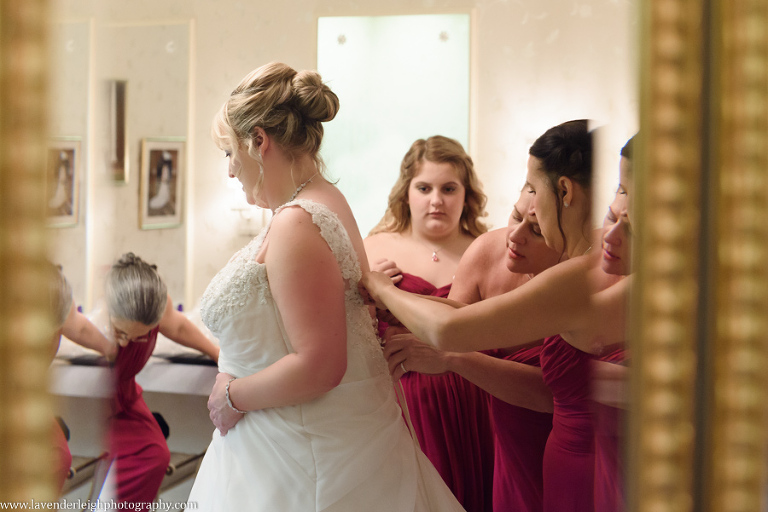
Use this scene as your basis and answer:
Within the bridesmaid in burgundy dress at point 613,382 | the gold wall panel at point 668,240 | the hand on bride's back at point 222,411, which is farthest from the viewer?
the hand on bride's back at point 222,411

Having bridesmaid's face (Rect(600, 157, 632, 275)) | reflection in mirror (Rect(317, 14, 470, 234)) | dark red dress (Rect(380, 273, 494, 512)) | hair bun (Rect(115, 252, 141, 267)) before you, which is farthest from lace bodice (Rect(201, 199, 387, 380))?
reflection in mirror (Rect(317, 14, 470, 234))

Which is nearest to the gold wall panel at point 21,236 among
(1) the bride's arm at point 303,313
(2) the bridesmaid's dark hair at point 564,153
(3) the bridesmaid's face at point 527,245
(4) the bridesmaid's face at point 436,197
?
(1) the bride's arm at point 303,313

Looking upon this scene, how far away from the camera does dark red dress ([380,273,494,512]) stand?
77.3 inches

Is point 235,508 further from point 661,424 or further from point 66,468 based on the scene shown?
point 661,424

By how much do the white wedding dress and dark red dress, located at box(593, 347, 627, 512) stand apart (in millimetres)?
502

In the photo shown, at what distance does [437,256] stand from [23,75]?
1975mm

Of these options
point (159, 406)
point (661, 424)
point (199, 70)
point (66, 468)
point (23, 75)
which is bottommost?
point (159, 406)

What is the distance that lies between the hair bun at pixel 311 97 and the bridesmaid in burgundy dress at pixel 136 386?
544mm

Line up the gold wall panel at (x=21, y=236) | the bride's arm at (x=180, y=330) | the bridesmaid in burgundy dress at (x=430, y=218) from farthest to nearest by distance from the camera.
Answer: the bridesmaid in burgundy dress at (x=430, y=218) → the bride's arm at (x=180, y=330) → the gold wall panel at (x=21, y=236)

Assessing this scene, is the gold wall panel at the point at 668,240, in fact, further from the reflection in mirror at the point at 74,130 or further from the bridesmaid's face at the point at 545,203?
the bridesmaid's face at the point at 545,203

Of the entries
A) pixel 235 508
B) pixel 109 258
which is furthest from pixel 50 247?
pixel 235 508

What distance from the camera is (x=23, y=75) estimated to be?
0.45 metres

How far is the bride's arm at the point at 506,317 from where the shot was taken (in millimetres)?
1050

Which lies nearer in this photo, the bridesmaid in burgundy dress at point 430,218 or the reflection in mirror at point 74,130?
the reflection in mirror at point 74,130
